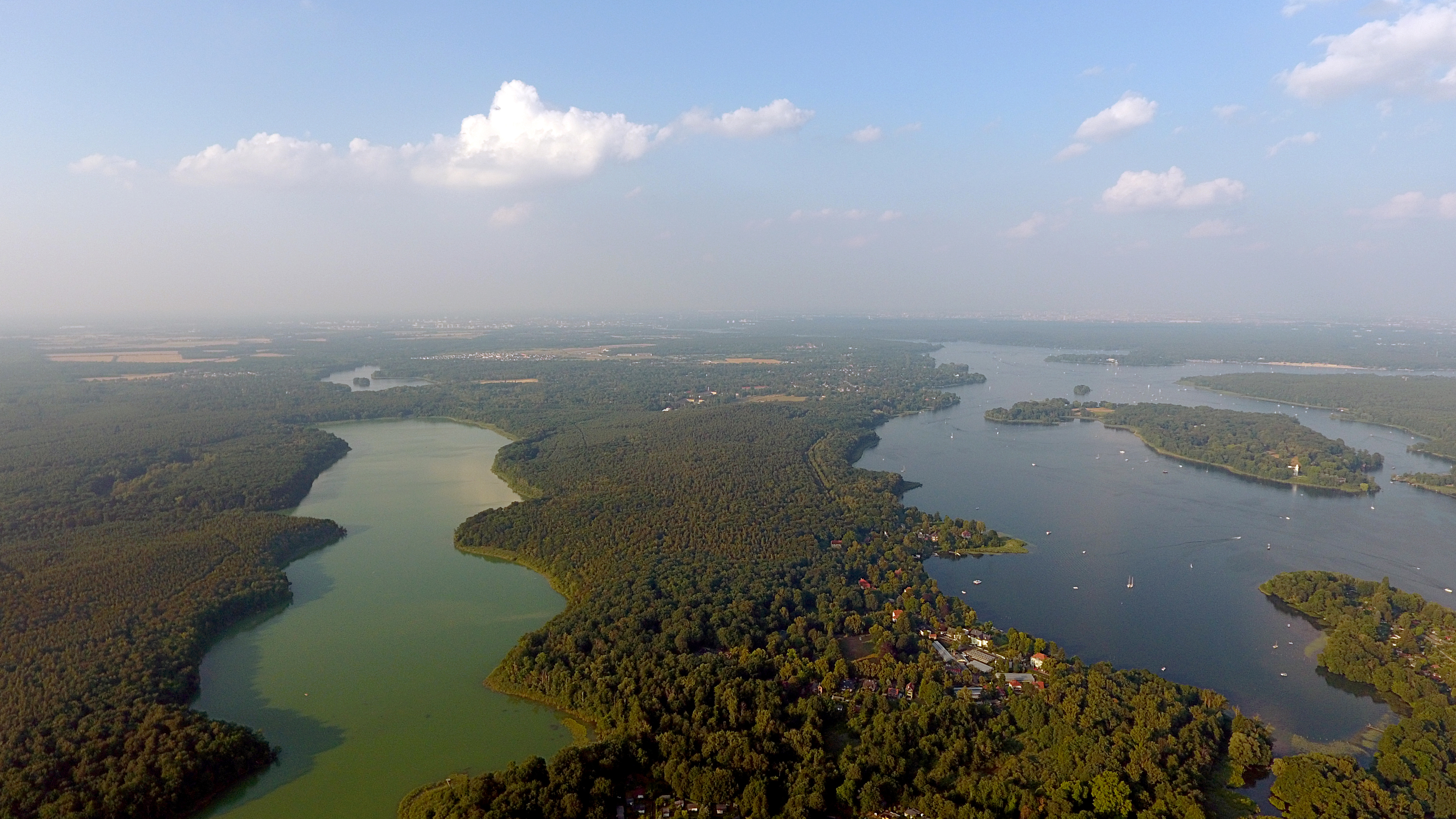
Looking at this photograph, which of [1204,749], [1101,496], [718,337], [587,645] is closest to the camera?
[1204,749]

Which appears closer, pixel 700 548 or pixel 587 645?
pixel 587 645

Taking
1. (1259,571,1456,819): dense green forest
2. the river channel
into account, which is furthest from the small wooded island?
(1259,571,1456,819): dense green forest

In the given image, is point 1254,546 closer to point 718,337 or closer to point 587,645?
point 587,645

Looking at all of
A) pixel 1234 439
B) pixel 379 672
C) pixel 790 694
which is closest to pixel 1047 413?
pixel 1234 439

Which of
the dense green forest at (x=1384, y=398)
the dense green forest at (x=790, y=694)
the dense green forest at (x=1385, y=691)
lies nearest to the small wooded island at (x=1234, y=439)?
the dense green forest at (x=1384, y=398)

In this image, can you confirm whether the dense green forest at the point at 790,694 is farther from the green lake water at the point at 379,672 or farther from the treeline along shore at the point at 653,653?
the green lake water at the point at 379,672

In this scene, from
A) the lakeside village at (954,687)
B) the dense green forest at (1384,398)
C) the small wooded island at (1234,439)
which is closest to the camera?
the lakeside village at (954,687)

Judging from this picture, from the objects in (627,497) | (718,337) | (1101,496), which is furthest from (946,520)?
(718,337)
